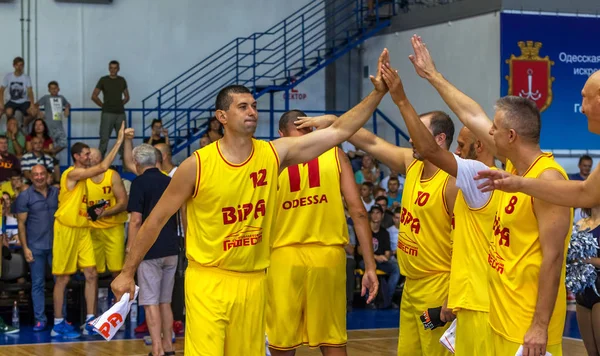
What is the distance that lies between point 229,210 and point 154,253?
4.39 metres

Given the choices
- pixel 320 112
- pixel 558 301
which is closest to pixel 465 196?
pixel 558 301

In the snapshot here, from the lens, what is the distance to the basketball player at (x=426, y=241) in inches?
257

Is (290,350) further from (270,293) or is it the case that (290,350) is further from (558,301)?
(558,301)

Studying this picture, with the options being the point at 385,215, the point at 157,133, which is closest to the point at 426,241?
the point at 385,215

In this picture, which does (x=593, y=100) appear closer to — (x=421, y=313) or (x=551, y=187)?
(x=551, y=187)

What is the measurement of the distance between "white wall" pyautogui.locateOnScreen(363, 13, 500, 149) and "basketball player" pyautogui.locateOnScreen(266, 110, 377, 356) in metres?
10.4

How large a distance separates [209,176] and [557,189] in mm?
2300

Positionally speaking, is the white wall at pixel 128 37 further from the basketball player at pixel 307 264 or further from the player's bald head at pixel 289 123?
the basketball player at pixel 307 264

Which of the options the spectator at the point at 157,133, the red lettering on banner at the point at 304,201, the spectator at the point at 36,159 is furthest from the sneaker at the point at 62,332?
the spectator at the point at 157,133

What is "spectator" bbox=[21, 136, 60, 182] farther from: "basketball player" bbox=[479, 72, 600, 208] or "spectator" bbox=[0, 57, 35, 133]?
"basketball player" bbox=[479, 72, 600, 208]

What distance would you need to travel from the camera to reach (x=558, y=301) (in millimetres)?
5020

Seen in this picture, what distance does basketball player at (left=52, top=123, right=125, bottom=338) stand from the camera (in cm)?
1227

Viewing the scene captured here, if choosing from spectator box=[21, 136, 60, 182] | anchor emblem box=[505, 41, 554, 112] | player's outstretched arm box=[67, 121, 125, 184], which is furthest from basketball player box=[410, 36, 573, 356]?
anchor emblem box=[505, 41, 554, 112]

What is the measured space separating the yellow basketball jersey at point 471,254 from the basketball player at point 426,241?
0.57m
